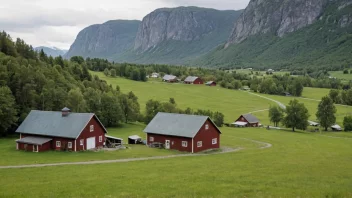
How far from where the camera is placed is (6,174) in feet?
111

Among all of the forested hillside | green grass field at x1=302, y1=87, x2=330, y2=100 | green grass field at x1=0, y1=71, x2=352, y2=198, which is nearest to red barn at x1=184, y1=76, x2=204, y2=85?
green grass field at x1=302, y1=87, x2=330, y2=100

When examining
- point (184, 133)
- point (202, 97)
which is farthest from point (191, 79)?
point (184, 133)

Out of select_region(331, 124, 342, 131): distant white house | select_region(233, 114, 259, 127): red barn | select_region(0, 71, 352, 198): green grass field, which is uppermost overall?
select_region(0, 71, 352, 198): green grass field

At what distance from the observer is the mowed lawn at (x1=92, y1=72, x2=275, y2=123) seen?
127000 mm

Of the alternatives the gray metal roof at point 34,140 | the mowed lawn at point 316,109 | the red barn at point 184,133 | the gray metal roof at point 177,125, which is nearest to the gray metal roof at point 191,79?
the mowed lawn at point 316,109

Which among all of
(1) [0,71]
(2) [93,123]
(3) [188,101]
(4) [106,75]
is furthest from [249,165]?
(4) [106,75]

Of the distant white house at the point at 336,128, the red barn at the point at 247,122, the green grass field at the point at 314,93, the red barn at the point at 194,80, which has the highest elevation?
the red barn at the point at 194,80

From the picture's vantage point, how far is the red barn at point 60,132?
54.8 metres

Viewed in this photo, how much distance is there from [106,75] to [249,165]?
6012 inches

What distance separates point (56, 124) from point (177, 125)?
1708cm

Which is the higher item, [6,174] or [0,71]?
[0,71]

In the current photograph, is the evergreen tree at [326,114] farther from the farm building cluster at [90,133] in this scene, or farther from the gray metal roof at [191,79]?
the gray metal roof at [191,79]

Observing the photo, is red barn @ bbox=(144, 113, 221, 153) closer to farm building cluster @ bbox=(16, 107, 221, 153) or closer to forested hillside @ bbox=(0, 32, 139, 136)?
farm building cluster @ bbox=(16, 107, 221, 153)

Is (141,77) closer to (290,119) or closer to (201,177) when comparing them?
(290,119)
